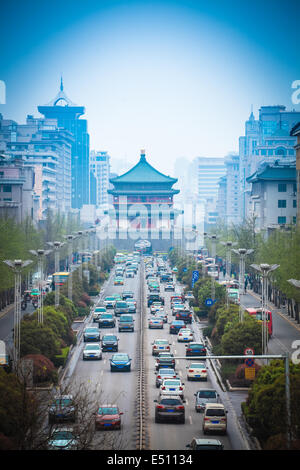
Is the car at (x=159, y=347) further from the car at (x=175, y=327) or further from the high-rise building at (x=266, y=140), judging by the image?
the high-rise building at (x=266, y=140)

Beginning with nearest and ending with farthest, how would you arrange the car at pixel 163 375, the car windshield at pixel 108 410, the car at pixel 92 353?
the car windshield at pixel 108 410 → the car at pixel 163 375 → the car at pixel 92 353

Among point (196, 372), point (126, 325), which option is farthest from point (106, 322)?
point (196, 372)

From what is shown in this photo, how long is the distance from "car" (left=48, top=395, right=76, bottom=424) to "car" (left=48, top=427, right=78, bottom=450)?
364mm

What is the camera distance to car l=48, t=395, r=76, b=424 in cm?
2307

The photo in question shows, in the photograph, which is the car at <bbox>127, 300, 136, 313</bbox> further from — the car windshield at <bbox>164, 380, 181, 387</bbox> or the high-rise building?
the high-rise building

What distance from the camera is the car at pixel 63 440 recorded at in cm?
2169

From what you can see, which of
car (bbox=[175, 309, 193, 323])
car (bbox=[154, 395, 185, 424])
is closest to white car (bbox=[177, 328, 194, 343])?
car (bbox=[175, 309, 193, 323])

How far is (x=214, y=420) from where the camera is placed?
27469 mm

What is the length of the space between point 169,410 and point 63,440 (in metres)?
7.20

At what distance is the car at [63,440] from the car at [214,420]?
5631 millimetres

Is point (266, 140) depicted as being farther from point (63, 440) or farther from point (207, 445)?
point (63, 440)

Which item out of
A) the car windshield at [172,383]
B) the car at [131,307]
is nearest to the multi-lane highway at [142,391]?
→ the car windshield at [172,383]
